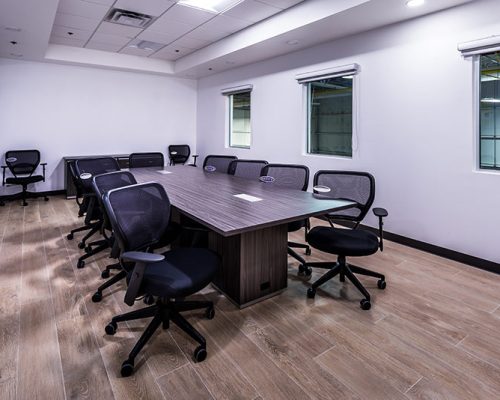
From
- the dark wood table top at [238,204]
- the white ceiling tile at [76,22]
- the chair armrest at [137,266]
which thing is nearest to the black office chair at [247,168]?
the dark wood table top at [238,204]

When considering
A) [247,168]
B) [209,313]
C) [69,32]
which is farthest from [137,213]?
[69,32]

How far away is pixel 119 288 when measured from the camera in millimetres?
2676

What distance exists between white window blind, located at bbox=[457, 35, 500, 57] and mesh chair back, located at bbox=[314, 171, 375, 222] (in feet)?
5.01

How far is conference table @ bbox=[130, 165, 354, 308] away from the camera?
6.95 feet

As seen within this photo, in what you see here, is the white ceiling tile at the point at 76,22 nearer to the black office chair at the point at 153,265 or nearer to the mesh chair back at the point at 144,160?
the mesh chair back at the point at 144,160

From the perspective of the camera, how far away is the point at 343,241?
8.21 feet

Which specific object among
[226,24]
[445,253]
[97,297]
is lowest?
[97,297]

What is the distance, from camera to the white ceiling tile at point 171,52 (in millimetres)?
5830

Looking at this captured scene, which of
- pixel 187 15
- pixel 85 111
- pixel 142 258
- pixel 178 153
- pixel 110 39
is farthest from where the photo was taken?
pixel 178 153

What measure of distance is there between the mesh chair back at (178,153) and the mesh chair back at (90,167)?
3.34 metres

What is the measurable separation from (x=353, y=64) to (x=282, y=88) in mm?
1414

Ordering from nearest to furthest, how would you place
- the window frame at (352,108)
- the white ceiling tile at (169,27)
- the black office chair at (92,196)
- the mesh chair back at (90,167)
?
the black office chair at (92,196) < the mesh chair back at (90,167) < the window frame at (352,108) < the white ceiling tile at (169,27)

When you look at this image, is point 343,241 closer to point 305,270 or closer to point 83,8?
point 305,270

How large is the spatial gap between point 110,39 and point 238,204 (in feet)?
14.5
